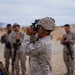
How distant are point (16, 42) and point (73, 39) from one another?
83.9 inches

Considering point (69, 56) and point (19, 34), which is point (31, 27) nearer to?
point (19, 34)

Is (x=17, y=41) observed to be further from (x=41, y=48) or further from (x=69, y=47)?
(x=41, y=48)

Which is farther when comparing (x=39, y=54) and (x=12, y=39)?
(x=12, y=39)

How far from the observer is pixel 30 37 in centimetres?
539

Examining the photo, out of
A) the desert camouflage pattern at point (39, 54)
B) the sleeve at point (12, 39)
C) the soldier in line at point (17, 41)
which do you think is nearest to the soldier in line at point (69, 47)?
the soldier in line at point (17, 41)

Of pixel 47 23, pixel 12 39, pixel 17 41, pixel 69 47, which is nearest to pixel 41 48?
pixel 47 23

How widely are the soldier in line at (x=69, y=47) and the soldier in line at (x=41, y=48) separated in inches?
319

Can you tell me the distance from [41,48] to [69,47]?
8425 mm

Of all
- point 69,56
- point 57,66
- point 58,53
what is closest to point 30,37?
point 69,56

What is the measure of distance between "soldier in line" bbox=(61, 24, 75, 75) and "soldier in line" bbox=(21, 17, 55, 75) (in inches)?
319

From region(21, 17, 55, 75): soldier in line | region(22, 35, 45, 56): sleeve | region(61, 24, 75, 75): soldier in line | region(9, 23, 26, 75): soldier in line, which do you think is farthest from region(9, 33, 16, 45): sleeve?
region(22, 35, 45, 56): sleeve

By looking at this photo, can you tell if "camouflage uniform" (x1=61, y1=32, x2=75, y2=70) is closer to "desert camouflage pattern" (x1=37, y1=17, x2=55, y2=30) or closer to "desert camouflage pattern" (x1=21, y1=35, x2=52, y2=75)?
"desert camouflage pattern" (x1=21, y1=35, x2=52, y2=75)

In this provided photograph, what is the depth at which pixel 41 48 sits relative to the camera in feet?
17.7

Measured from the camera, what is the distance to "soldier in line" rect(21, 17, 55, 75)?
17.6 ft
